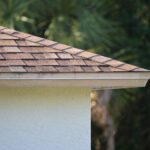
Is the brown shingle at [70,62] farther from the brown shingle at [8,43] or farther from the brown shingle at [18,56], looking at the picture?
the brown shingle at [8,43]

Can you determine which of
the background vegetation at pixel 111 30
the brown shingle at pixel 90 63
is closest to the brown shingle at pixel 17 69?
the brown shingle at pixel 90 63

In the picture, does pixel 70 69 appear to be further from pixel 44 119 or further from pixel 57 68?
pixel 44 119

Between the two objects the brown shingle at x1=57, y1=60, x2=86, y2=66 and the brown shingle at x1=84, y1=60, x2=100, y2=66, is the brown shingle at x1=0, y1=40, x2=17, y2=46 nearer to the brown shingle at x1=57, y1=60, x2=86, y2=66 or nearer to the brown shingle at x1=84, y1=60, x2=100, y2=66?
the brown shingle at x1=57, y1=60, x2=86, y2=66

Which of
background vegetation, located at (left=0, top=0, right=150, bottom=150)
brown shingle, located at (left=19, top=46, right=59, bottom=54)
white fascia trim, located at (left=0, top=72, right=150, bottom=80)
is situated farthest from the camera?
background vegetation, located at (left=0, top=0, right=150, bottom=150)

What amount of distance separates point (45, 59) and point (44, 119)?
0.56 m

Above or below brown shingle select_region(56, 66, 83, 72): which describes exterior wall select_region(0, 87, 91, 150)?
below

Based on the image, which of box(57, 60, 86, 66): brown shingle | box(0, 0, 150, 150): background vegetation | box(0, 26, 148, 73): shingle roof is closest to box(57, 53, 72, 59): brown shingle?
box(0, 26, 148, 73): shingle roof

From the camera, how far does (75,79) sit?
19.5 ft

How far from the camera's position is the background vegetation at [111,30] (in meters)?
13.4

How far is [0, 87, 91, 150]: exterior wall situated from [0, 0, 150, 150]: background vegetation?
6.52 metres

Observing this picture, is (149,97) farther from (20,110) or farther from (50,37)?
(20,110)

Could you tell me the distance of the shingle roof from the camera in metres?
5.96

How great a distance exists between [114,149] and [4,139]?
9.82 m

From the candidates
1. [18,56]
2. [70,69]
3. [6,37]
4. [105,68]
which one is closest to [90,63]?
[105,68]
